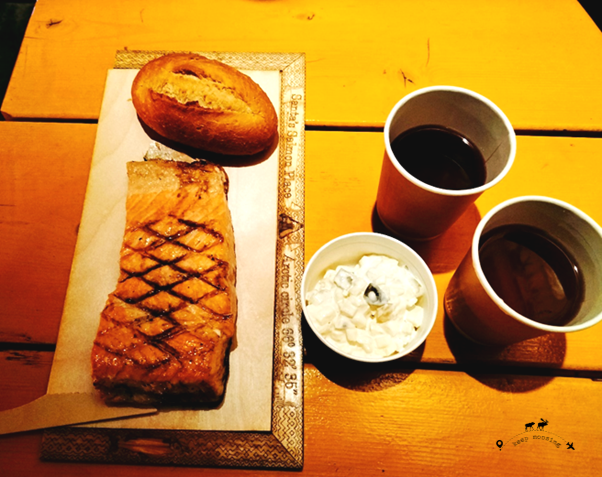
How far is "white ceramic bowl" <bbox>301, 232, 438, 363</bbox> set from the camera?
35.7 inches

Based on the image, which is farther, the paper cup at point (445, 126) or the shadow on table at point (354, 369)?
the shadow on table at point (354, 369)

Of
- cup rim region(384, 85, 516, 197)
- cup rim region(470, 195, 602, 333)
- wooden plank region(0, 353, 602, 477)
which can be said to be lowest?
wooden plank region(0, 353, 602, 477)

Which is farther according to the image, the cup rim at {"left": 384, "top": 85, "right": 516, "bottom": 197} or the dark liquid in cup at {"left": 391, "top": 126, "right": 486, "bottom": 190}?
the dark liquid in cup at {"left": 391, "top": 126, "right": 486, "bottom": 190}

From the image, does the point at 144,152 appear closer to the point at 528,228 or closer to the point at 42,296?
the point at 42,296

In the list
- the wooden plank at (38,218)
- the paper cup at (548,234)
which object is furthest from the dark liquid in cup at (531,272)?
the wooden plank at (38,218)

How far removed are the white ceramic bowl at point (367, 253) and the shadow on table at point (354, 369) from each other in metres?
Answer: 0.12

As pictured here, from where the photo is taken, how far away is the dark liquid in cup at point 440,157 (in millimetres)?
972

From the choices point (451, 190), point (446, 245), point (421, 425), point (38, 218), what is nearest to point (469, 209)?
point (446, 245)

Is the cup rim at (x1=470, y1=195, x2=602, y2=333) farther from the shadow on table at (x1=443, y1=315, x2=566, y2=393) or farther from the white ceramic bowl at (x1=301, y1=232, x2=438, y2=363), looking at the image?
the shadow on table at (x1=443, y1=315, x2=566, y2=393)

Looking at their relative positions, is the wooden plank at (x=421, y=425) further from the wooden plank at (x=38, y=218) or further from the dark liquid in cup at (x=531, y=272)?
the dark liquid in cup at (x=531, y=272)

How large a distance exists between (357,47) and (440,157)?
24.6 inches

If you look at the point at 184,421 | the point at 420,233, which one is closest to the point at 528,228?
the point at 420,233

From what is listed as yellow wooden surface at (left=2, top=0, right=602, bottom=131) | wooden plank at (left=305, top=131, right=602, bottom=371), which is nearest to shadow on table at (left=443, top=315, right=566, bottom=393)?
wooden plank at (left=305, top=131, right=602, bottom=371)

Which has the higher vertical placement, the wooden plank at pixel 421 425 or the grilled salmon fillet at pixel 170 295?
the grilled salmon fillet at pixel 170 295
